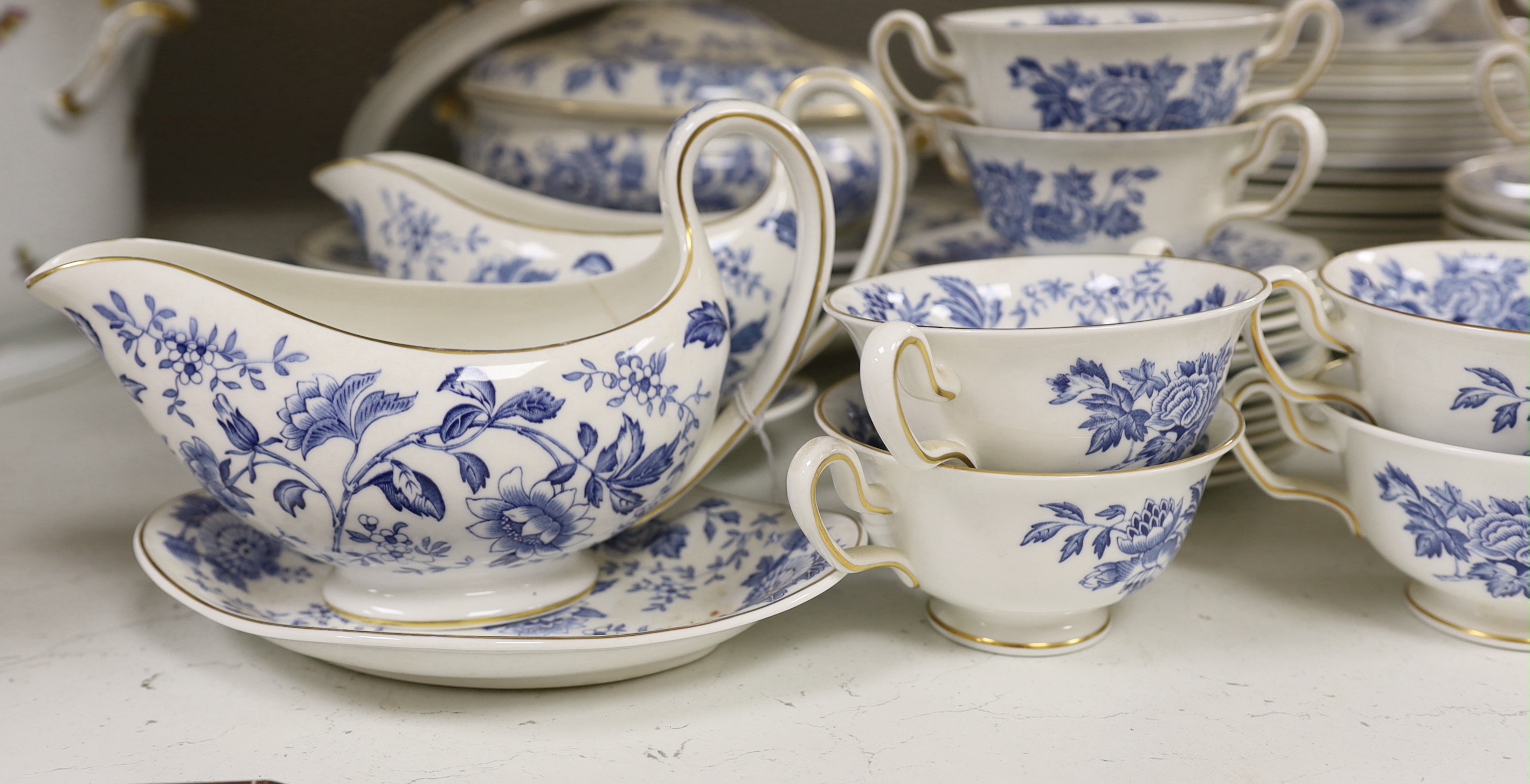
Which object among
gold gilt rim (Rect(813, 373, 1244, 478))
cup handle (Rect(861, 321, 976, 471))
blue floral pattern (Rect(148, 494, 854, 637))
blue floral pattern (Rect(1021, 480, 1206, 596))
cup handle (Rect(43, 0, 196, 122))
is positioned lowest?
blue floral pattern (Rect(148, 494, 854, 637))

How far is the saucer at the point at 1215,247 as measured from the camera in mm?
808

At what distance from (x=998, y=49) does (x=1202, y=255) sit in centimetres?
21

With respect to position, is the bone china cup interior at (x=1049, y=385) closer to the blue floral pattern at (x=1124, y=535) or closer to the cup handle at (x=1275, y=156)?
the blue floral pattern at (x=1124, y=535)

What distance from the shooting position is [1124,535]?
0.55 meters

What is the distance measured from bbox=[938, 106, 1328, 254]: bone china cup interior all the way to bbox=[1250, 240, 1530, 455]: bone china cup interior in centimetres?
10

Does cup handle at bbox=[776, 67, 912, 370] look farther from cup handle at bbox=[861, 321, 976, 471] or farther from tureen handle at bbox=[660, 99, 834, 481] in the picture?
cup handle at bbox=[861, 321, 976, 471]

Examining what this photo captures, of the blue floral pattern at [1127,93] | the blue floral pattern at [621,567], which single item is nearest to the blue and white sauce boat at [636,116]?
the blue floral pattern at [1127,93]

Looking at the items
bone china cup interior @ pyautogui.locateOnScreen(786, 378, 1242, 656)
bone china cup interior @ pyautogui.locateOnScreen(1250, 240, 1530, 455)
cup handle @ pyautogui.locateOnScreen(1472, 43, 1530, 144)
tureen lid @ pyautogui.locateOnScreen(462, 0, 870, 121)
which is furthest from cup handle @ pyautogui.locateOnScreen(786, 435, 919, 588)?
cup handle @ pyautogui.locateOnScreen(1472, 43, 1530, 144)

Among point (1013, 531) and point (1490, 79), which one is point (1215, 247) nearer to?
point (1490, 79)

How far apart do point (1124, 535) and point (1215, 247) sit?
388 mm

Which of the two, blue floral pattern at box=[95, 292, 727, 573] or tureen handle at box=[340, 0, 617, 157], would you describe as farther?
tureen handle at box=[340, 0, 617, 157]

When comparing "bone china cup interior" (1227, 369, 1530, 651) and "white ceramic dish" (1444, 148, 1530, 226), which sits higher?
"white ceramic dish" (1444, 148, 1530, 226)

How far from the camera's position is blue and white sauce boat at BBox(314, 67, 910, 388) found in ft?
2.40

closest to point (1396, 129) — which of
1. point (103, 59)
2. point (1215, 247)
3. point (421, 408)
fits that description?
point (1215, 247)
